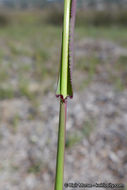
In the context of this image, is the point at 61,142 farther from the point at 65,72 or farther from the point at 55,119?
the point at 55,119

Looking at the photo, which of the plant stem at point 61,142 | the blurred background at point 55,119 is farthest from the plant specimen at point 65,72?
the blurred background at point 55,119

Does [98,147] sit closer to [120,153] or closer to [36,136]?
[120,153]

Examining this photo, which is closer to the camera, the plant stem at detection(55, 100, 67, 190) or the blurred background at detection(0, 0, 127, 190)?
the plant stem at detection(55, 100, 67, 190)

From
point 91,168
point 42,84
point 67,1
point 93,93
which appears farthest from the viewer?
point 42,84

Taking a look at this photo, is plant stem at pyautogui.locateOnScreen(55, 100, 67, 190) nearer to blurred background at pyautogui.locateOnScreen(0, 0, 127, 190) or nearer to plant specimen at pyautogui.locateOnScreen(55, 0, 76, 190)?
plant specimen at pyautogui.locateOnScreen(55, 0, 76, 190)

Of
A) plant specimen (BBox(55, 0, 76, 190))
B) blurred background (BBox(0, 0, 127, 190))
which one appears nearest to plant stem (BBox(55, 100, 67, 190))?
plant specimen (BBox(55, 0, 76, 190))

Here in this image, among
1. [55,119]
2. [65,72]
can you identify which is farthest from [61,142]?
[55,119]

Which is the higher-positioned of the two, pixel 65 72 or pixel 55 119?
pixel 55 119

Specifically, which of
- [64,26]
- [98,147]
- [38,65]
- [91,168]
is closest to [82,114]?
[98,147]

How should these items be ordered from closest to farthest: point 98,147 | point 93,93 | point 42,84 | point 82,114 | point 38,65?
point 98,147
point 82,114
point 93,93
point 42,84
point 38,65
